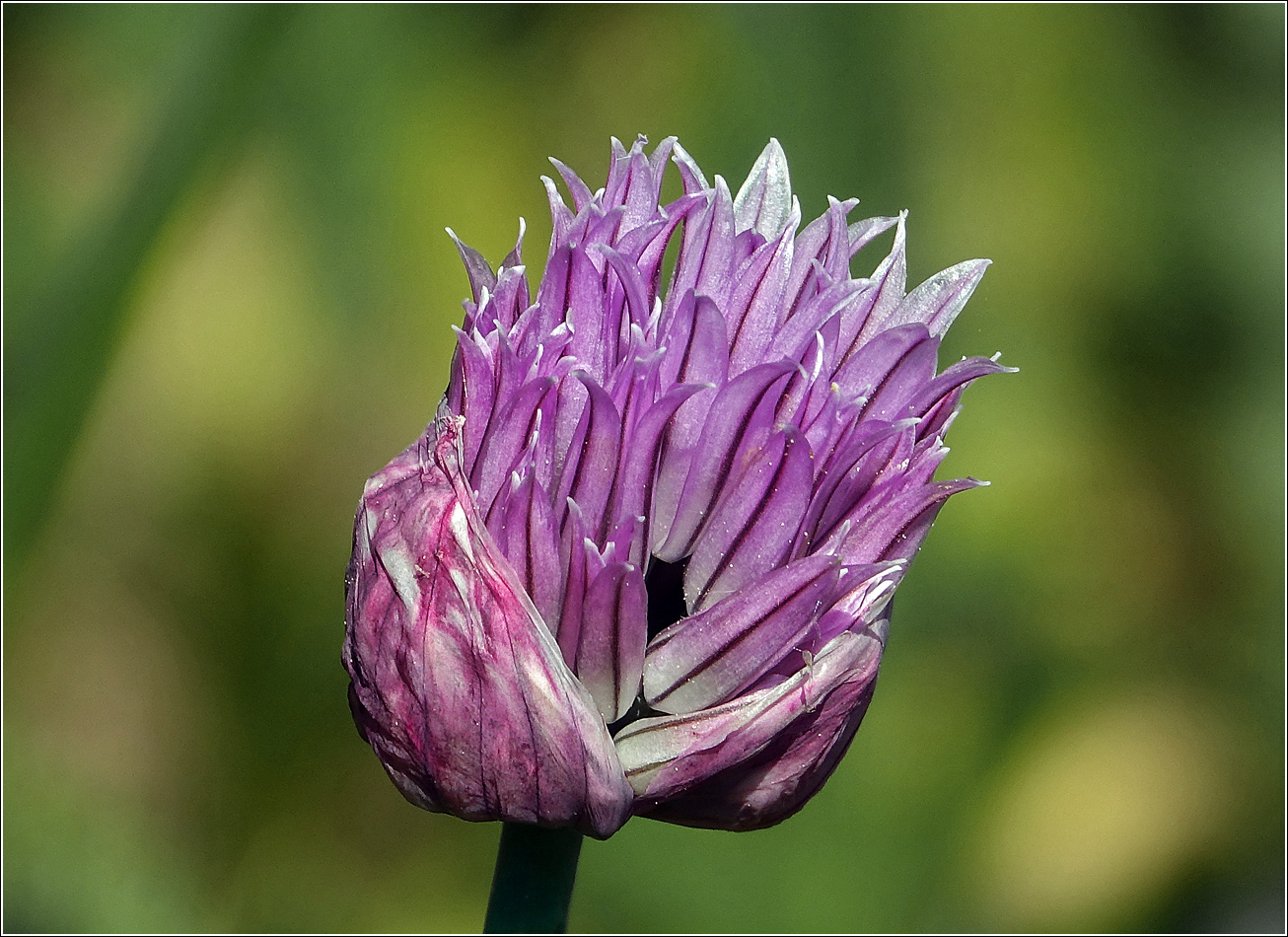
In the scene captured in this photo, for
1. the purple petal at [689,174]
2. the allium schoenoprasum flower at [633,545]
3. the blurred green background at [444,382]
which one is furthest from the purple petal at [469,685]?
the blurred green background at [444,382]

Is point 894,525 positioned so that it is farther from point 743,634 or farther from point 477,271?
point 477,271

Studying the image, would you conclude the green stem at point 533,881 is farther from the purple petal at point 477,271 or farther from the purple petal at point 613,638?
the purple petal at point 477,271

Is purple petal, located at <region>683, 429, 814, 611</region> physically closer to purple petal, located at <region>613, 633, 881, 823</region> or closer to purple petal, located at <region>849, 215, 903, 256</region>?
purple petal, located at <region>613, 633, 881, 823</region>

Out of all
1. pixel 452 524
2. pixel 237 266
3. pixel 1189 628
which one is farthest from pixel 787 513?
pixel 1189 628

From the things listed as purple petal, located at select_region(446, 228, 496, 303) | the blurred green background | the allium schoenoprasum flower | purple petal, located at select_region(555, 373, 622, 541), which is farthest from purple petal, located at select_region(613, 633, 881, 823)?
the blurred green background

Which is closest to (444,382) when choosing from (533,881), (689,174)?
(689,174)

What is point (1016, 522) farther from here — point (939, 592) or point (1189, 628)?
point (1189, 628)
